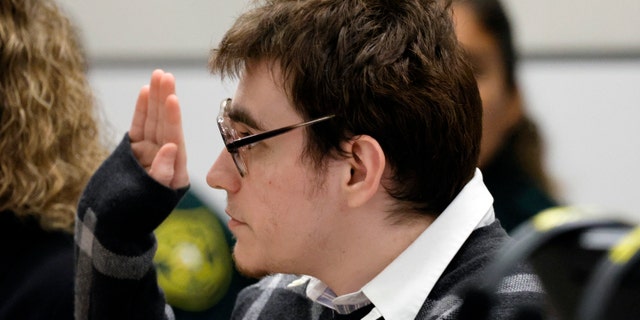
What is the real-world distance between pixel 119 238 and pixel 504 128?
97 centimetres

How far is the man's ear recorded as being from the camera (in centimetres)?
136

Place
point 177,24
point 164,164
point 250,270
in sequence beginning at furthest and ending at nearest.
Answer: point 177,24 → point 164,164 → point 250,270

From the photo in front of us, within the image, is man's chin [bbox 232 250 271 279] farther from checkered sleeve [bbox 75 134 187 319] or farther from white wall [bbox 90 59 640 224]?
white wall [bbox 90 59 640 224]

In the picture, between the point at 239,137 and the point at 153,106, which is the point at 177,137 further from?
the point at 239,137

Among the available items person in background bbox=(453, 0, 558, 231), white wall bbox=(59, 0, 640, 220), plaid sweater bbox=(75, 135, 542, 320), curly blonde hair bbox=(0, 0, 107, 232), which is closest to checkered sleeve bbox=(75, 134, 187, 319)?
plaid sweater bbox=(75, 135, 542, 320)

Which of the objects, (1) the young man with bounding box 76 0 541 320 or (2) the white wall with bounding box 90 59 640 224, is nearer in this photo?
(1) the young man with bounding box 76 0 541 320

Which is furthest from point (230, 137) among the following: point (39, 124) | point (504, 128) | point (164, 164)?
point (504, 128)

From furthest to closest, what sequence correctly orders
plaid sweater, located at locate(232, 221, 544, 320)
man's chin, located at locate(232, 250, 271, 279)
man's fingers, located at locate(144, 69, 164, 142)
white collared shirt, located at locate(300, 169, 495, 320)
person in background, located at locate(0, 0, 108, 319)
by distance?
person in background, located at locate(0, 0, 108, 319) < man's fingers, located at locate(144, 69, 164, 142) < man's chin, located at locate(232, 250, 271, 279) < white collared shirt, located at locate(300, 169, 495, 320) < plaid sweater, located at locate(232, 221, 544, 320)

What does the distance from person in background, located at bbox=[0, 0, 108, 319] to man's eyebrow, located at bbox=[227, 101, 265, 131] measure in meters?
0.62

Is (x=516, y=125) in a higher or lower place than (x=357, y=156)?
lower

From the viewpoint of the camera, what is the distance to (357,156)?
4.55ft

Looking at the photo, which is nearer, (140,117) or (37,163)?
(140,117)

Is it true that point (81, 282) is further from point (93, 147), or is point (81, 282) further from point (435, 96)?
point (435, 96)

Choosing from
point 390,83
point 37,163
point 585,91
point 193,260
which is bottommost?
point 193,260
